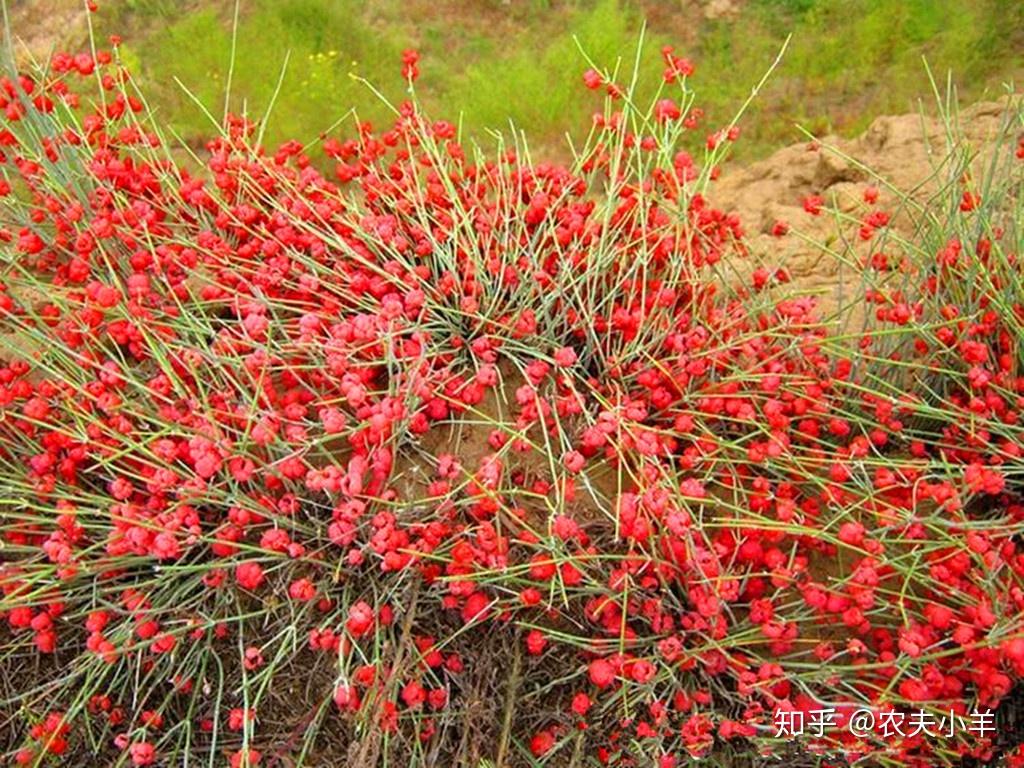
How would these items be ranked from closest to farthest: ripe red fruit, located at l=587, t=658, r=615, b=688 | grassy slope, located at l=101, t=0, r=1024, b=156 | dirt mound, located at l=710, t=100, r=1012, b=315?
ripe red fruit, located at l=587, t=658, r=615, b=688
dirt mound, located at l=710, t=100, r=1012, b=315
grassy slope, located at l=101, t=0, r=1024, b=156

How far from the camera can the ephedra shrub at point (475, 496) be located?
5.42 ft

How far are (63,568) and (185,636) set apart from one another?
0.95 ft

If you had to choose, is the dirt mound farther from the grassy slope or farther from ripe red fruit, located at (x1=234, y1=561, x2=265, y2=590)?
ripe red fruit, located at (x1=234, y1=561, x2=265, y2=590)

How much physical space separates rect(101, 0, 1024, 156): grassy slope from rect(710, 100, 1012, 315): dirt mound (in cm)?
68

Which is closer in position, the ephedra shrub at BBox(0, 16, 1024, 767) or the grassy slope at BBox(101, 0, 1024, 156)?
the ephedra shrub at BBox(0, 16, 1024, 767)

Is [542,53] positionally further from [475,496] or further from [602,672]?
[602,672]

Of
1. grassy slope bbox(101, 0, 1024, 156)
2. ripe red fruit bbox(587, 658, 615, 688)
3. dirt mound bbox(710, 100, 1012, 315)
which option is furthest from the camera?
grassy slope bbox(101, 0, 1024, 156)

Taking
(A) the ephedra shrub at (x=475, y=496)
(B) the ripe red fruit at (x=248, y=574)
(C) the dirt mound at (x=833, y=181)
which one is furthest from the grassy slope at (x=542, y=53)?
(B) the ripe red fruit at (x=248, y=574)

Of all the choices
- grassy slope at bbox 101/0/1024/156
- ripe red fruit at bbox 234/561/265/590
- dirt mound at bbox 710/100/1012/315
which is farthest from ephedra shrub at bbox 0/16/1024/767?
grassy slope at bbox 101/0/1024/156

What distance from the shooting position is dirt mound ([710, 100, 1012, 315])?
284cm

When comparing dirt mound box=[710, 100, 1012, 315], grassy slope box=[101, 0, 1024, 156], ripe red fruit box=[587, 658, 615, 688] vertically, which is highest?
grassy slope box=[101, 0, 1024, 156]

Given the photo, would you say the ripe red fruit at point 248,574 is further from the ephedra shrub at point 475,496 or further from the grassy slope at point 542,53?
the grassy slope at point 542,53

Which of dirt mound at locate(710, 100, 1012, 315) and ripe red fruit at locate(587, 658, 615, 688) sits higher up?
dirt mound at locate(710, 100, 1012, 315)

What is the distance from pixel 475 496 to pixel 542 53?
3.54 meters
